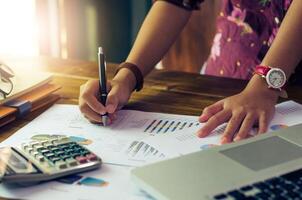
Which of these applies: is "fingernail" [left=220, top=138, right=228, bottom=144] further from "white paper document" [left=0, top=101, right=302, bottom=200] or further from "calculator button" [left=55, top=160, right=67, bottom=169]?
"calculator button" [left=55, top=160, right=67, bottom=169]

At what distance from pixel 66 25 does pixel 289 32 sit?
1.08 m

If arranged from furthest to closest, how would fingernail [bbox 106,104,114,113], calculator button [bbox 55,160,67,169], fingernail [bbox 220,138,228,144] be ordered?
fingernail [bbox 106,104,114,113]
fingernail [bbox 220,138,228,144]
calculator button [bbox 55,160,67,169]

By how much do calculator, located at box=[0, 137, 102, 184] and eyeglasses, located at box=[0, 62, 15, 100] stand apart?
0.64ft

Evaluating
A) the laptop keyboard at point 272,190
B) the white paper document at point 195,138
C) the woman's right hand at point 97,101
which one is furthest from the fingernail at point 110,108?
the laptop keyboard at point 272,190

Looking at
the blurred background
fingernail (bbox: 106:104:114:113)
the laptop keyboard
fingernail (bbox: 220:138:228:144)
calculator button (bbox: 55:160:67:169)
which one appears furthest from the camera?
the blurred background

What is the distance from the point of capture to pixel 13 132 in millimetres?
883

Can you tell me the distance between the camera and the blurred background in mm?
1865

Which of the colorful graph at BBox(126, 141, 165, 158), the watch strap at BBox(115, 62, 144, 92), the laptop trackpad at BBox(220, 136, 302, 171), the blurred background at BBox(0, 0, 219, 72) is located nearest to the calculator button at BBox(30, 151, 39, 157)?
the colorful graph at BBox(126, 141, 165, 158)

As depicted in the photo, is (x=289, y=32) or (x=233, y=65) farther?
(x=233, y=65)

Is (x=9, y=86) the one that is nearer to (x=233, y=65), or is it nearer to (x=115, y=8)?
(x=233, y=65)

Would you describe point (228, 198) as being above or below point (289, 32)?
below

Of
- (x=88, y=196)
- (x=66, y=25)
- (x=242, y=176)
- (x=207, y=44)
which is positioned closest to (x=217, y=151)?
(x=242, y=176)

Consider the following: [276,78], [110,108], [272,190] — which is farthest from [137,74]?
[272,190]

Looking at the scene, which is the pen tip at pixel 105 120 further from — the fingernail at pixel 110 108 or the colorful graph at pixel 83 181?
the colorful graph at pixel 83 181
